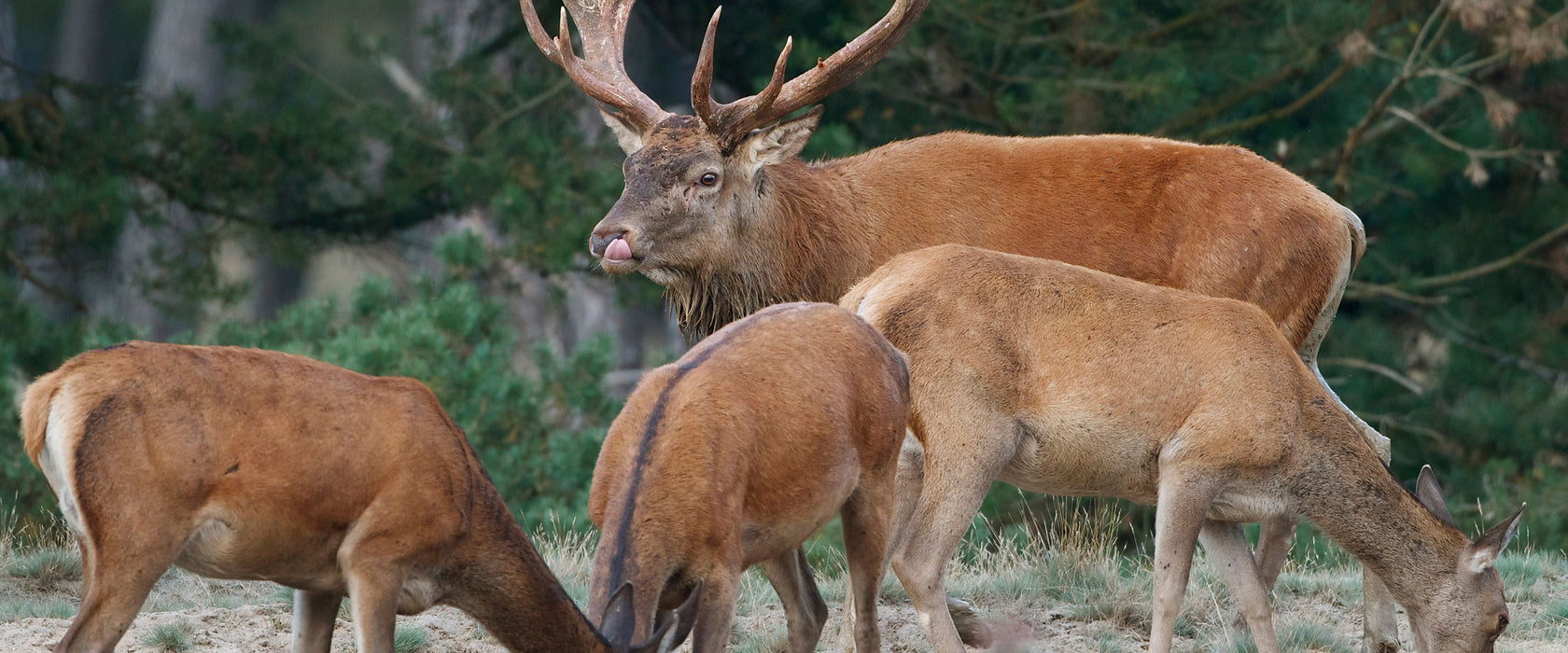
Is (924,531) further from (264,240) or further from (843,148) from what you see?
(264,240)

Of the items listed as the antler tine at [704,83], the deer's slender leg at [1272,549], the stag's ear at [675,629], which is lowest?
the deer's slender leg at [1272,549]

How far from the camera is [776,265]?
791cm

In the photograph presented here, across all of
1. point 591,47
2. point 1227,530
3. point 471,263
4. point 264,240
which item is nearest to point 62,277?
point 264,240

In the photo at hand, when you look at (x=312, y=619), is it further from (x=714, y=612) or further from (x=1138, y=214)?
(x=1138, y=214)

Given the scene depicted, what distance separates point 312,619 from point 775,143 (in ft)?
11.0

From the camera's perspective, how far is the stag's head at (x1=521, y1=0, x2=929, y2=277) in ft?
24.6

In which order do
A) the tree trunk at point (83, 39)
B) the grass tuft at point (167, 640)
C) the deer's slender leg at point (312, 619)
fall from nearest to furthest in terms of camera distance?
the deer's slender leg at point (312, 619), the grass tuft at point (167, 640), the tree trunk at point (83, 39)

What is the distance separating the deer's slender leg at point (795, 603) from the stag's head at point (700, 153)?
6.80 ft

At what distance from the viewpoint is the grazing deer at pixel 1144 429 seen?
20.4ft

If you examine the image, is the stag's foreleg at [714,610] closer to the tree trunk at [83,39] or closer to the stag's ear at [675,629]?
the stag's ear at [675,629]

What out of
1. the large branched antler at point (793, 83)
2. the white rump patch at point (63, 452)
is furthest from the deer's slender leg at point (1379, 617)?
the white rump patch at point (63, 452)

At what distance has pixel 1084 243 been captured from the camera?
7801 millimetres

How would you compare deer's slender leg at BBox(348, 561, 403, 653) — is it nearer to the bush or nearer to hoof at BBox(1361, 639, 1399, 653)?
hoof at BBox(1361, 639, 1399, 653)

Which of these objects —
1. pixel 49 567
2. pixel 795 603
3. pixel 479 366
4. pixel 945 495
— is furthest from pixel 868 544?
pixel 479 366
